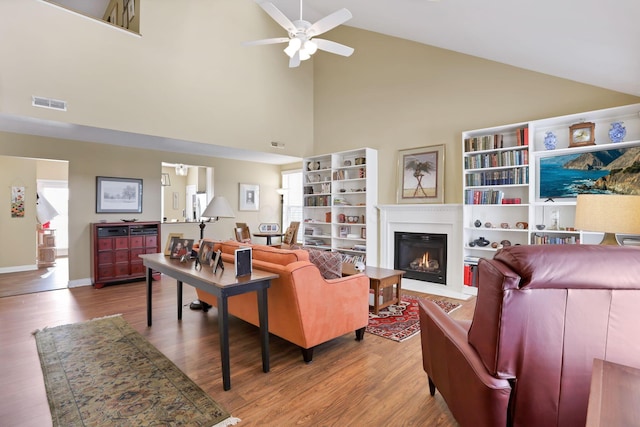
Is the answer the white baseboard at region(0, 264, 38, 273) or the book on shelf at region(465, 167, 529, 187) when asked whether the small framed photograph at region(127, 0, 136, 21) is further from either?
the book on shelf at region(465, 167, 529, 187)

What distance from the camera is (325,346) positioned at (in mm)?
3104

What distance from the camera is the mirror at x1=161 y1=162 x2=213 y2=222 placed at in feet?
26.0

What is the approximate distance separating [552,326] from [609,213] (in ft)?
4.71

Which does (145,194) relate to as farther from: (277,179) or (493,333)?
(493,333)

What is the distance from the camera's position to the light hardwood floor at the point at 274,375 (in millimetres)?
2074

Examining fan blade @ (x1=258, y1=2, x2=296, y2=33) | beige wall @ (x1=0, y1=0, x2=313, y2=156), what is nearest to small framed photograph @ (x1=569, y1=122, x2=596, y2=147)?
fan blade @ (x1=258, y1=2, x2=296, y2=33)

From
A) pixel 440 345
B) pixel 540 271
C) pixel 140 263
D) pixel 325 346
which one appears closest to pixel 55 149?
pixel 140 263

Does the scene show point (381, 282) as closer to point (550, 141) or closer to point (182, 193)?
point (550, 141)

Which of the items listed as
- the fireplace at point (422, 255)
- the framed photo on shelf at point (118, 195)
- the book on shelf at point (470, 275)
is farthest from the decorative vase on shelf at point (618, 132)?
the framed photo on shelf at point (118, 195)

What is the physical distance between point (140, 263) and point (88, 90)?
9.72 feet

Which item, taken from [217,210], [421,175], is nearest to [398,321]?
[421,175]

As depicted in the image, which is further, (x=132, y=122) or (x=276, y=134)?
(x=276, y=134)

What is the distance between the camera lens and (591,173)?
12.7 feet

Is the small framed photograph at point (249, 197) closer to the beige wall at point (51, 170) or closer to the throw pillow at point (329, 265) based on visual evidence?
the beige wall at point (51, 170)
